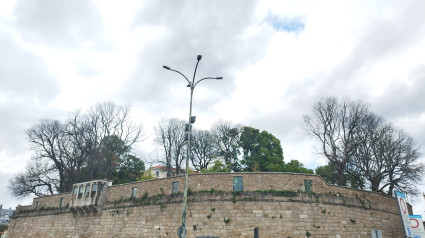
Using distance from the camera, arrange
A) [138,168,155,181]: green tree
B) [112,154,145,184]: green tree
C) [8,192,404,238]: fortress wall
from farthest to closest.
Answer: [112,154,145,184]: green tree < [138,168,155,181]: green tree < [8,192,404,238]: fortress wall

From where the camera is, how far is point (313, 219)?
1858cm

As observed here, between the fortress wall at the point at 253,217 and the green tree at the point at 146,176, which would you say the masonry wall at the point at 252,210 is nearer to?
the fortress wall at the point at 253,217

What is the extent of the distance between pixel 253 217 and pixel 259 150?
2145cm

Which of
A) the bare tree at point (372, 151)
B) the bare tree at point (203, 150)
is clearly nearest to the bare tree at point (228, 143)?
the bare tree at point (203, 150)

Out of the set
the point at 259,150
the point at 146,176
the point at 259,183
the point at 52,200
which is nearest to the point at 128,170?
the point at 146,176

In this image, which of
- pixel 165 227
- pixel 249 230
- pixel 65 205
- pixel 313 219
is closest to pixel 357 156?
pixel 313 219

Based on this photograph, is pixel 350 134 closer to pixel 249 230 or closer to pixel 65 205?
pixel 249 230

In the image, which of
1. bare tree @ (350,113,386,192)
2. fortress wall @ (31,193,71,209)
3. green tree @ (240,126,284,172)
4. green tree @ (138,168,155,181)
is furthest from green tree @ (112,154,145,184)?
bare tree @ (350,113,386,192)

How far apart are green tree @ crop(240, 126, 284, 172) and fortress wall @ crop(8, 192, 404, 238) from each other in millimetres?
15732

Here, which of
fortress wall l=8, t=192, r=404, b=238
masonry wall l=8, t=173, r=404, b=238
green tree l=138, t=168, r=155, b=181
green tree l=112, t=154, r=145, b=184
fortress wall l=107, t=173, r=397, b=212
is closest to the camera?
fortress wall l=8, t=192, r=404, b=238

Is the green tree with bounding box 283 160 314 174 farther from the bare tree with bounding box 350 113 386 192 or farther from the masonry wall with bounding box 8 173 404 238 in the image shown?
the masonry wall with bounding box 8 173 404 238

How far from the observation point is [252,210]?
1847 centimetres

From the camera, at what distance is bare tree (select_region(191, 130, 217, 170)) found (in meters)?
44.0

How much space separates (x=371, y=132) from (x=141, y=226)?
25.9 meters
